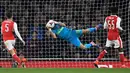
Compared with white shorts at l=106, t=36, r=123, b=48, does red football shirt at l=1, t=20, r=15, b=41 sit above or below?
above

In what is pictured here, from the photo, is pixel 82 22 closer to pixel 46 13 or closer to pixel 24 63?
pixel 46 13

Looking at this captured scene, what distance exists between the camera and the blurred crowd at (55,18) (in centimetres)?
1234

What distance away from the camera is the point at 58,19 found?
12875mm

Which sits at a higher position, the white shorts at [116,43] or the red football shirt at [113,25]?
the red football shirt at [113,25]

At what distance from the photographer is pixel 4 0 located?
12.7 metres

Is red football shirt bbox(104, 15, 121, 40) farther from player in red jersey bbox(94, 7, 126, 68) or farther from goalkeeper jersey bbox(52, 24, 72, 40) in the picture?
goalkeeper jersey bbox(52, 24, 72, 40)

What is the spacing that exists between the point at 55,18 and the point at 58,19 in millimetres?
115

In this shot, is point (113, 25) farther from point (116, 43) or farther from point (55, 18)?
point (55, 18)

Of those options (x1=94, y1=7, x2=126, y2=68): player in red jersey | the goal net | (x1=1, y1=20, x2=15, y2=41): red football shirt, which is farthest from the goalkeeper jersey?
the goal net

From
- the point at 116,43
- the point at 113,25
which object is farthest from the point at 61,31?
the point at 116,43

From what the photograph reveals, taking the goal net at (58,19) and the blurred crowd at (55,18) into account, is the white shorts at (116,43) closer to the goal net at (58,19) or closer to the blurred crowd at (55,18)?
the goal net at (58,19)

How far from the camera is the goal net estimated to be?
12203 mm

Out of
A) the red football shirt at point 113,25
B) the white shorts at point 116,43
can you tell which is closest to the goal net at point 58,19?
the white shorts at point 116,43

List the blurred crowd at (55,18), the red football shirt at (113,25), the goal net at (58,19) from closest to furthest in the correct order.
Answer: the red football shirt at (113,25)
the goal net at (58,19)
the blurred crowd at (55,18)
